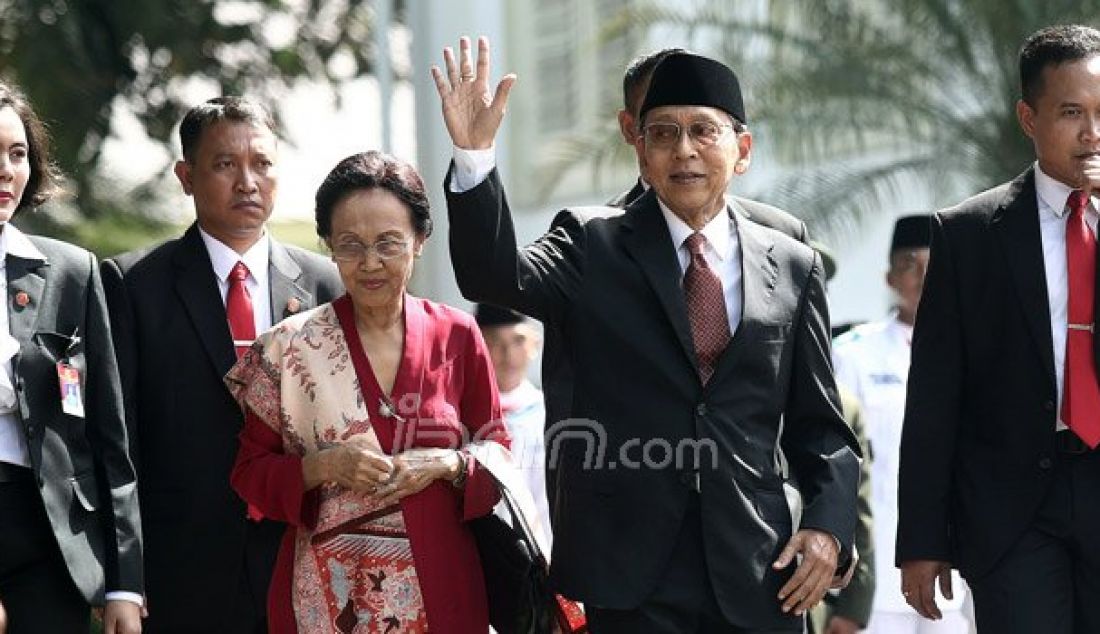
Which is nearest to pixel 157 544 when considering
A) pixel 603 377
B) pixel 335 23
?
pixel 603 377

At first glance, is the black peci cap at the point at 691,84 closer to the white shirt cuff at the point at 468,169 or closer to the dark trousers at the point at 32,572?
the white shirt cuff at the point at 468,169

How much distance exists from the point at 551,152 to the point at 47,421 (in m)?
15.0

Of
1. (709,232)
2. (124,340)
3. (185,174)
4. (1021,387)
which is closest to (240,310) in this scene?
(124,340)

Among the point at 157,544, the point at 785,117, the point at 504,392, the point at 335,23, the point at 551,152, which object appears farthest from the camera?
the point at 551,152

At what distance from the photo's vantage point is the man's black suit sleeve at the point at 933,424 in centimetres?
598

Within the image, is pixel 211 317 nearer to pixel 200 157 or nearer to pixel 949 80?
pixel 200 157

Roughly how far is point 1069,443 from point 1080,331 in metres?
0.31

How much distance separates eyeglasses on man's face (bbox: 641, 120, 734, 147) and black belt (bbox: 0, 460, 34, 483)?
1898 mm

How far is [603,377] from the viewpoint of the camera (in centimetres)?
562

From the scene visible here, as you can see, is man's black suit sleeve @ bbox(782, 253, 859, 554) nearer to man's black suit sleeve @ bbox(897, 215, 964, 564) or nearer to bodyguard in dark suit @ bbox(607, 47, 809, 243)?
man's black suit sleeve @ bbox(897, 215, 964, 564)

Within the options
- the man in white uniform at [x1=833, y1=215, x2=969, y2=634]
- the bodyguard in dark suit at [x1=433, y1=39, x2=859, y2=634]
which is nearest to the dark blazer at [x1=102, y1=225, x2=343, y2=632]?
the bodyguard in dark suit at [x1=433, y1=39, x2=859, y2=634]

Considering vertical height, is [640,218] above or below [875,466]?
above

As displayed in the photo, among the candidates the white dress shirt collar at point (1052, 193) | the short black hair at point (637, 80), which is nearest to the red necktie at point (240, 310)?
the short black hair at point (637, 80)

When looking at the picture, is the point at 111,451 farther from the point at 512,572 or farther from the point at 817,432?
the point at 817,432
